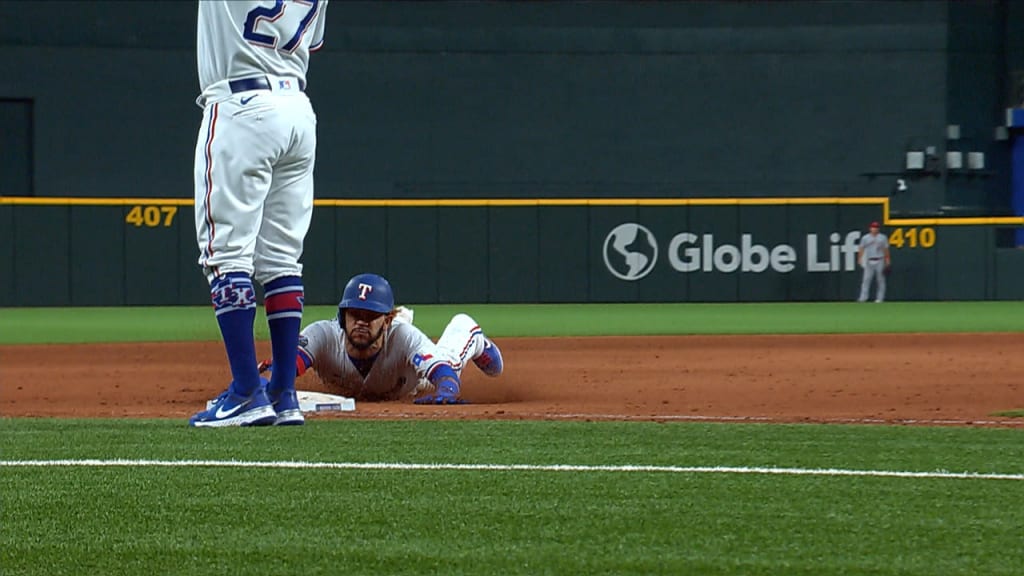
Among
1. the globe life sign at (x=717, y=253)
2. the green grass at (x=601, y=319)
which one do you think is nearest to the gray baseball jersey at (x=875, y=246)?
the globe life sign at (x=717, y=253)

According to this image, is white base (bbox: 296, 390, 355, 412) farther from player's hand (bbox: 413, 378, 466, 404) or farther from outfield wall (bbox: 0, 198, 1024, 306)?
outfield wall (bbox: 0, 198, 1024, 306)

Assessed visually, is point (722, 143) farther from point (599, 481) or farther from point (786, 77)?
point (599, 481)

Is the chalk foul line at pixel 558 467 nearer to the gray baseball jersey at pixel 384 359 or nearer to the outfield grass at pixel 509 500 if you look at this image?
the outfield grass at pixel 509 500

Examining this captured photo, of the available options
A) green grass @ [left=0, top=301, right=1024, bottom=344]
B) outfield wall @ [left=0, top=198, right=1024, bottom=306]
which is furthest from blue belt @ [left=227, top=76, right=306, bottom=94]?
outfield wall @ [left=0, top=198, right=1024, bottom=306]

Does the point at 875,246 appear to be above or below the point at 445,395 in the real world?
above

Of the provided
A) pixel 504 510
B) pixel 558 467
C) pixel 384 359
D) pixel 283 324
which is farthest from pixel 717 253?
pixel 504 510

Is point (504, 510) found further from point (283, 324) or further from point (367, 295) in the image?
point (367, 295)
